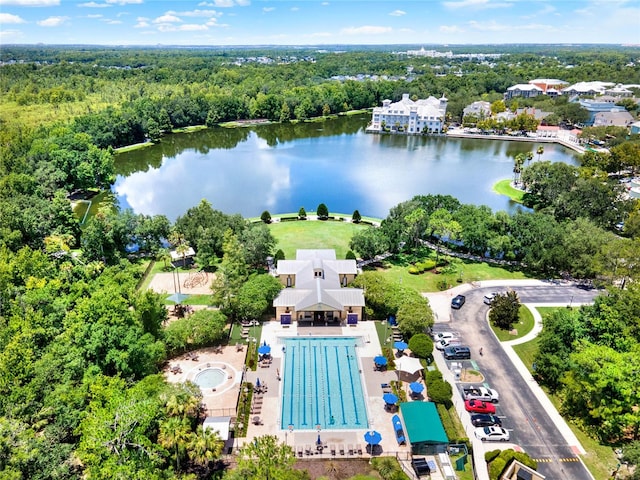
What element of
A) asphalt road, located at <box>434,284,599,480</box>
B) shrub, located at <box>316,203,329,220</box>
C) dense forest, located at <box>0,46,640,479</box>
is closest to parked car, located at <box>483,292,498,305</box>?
asphalt road, located at <box>434,284,599,480</box>

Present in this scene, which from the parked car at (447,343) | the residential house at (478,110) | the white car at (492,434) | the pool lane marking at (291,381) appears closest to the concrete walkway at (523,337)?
the white car at (492,434)

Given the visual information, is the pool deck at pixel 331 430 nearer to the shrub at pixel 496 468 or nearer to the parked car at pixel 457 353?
the shrub at pixel 496 468

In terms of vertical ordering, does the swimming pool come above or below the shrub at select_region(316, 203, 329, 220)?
below

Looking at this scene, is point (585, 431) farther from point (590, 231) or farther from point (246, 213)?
point (246, 213)

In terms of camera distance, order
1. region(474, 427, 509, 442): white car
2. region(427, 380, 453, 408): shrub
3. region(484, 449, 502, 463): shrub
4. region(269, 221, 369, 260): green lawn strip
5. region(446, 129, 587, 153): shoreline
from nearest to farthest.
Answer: region(484, 449, 502, 463): shrub, region(474, 427, 509, 442): white car, region(427, 380, 453, 408): shrub, region(269, 221, 369, 260): green lawn strip, region(446, 129, 587, 153): shoreline

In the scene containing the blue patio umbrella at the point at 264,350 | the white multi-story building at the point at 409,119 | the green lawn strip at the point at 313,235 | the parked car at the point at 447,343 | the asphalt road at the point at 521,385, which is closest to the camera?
the asphalt road at the point at 521,385

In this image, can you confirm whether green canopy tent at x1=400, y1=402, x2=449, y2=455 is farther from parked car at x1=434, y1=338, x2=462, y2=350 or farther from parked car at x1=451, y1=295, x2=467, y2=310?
parked car at x1=451, y1=295, x2=467, y2=310

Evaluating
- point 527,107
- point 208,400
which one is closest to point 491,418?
point 208,400
